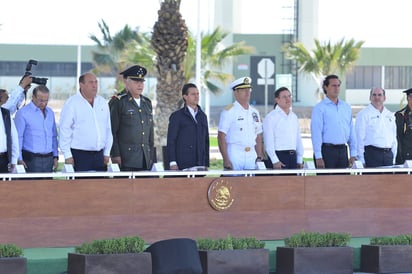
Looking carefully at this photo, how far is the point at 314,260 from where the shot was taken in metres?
10.9

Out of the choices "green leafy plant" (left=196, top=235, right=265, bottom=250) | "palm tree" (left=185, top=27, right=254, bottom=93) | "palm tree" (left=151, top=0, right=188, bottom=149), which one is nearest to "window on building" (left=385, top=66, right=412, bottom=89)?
"palm tree" (left=185, top=27, right=254, bottom=93)

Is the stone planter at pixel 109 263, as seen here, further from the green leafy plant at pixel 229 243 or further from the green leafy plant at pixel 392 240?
the green leafy plant at pixel 392 240

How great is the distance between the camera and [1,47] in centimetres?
6325

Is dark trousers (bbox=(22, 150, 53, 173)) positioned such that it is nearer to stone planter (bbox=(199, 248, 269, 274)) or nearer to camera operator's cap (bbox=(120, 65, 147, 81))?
camera operator's cap (bbox=(120, 65, 147, 81))

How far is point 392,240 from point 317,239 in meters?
0.81

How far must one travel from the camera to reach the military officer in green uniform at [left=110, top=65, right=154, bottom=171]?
11664mm

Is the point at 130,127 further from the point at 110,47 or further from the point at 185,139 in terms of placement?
the point at 110,47

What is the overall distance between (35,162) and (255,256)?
2.47 m

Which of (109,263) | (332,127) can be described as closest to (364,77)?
(332,127)

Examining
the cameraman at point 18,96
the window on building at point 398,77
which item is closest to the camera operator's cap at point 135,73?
the cameraman at point 18,96

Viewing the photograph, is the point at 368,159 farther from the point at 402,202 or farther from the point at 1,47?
the point at 1,47

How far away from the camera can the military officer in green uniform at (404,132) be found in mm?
13297

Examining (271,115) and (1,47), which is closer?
(271,115)

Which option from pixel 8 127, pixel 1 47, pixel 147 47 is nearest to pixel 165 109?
pixel 147 47
